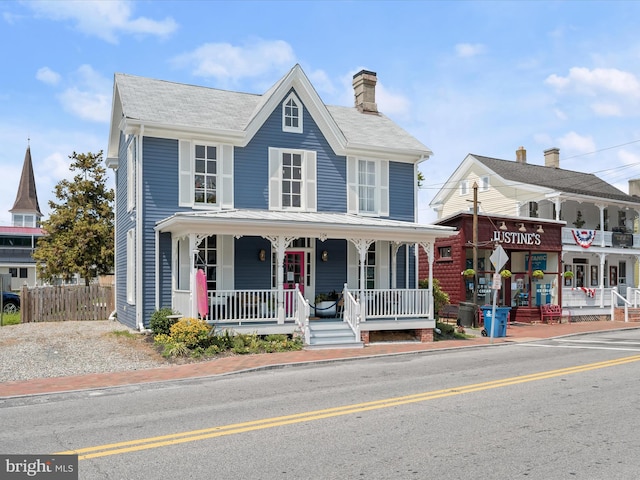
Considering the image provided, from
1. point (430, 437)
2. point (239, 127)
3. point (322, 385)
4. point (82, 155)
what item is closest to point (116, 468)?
point (430, 437)

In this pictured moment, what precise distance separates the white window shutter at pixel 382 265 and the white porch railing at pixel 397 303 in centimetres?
229

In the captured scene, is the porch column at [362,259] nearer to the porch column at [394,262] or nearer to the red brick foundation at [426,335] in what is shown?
the red brick foundation at [426,335]

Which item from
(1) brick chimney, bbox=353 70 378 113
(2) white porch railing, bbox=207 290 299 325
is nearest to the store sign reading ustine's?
(1) brick chimney, bbox=353 70 378 113

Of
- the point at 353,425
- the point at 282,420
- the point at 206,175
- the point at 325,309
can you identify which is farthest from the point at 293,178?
the point at 353,425

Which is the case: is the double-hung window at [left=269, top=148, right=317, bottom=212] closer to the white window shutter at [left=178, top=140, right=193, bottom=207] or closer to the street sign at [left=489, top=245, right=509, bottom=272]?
the white window shutter at [left=178, top=140, right=193, bottom=207]

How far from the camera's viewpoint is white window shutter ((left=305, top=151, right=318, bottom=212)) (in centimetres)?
1956

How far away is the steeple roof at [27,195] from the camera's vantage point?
62.7m

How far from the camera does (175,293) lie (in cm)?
1717

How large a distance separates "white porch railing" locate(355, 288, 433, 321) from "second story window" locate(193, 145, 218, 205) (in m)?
5.75

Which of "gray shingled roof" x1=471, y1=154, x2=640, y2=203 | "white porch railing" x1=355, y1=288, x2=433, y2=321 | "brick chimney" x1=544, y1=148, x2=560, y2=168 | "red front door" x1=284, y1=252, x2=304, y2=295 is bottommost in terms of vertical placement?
"white porch railing" x1=355, y1=288, x2=433, y2=321

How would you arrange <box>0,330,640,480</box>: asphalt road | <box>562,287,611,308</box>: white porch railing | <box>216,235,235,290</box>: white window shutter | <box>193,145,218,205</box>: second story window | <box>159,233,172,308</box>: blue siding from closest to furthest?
<box>0,330,640,480</box>: asphalt road, <box>159,233,172,308</box>: blue siding, <box>216,235,235,290</box>: white window shutter, <box>193,145,218,205</box>: second story window, <box>562,287,611,308</box>: white porch railing

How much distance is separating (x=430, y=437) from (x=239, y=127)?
542 inches

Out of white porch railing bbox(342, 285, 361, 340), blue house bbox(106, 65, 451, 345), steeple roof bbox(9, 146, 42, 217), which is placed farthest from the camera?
steeple roof bbox(9, 146, 42, 217)

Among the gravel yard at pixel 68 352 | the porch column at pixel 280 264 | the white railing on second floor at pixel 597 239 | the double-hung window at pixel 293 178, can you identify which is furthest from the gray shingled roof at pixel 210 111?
the white railing on second floor at pixel 597 239
